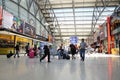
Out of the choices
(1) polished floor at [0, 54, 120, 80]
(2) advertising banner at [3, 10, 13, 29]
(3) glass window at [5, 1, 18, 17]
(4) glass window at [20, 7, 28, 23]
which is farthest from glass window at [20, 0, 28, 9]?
(1) polished floor at [0, 54, 120, 80]

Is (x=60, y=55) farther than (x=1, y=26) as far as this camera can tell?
No

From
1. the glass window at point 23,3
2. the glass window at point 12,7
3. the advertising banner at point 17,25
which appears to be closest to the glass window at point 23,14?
the glass window at point 23,3

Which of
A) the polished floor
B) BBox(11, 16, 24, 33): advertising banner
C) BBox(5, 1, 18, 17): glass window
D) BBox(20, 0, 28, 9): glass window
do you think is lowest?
the polished floor

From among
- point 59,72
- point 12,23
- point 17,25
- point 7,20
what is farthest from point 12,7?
point 59,72

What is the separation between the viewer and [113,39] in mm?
45188

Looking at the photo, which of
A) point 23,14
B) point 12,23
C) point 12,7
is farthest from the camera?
point 23,14

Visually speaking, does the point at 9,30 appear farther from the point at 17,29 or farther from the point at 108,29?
the point at 108,29

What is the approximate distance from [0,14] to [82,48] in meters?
13.1

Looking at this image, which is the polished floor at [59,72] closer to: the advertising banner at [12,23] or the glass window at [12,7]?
the advertising banner at [12,23]

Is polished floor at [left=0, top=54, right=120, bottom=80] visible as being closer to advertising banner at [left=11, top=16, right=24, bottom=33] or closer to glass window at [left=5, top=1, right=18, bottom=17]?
advertising banner at [left=11, top=16, right=24, bottom=33]

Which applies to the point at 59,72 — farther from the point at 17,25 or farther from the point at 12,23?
the point at 17,25

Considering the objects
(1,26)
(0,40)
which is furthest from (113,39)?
(1,26)

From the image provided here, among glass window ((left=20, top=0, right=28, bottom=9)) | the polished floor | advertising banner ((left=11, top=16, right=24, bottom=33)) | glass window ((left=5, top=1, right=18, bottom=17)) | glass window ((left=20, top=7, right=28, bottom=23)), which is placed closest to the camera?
the polished floor

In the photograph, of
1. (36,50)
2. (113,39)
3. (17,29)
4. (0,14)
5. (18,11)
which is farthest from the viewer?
(113,39)
